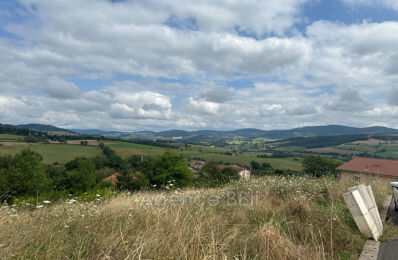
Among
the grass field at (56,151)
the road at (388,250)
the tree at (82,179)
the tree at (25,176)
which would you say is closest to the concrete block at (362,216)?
the road at (388,250)

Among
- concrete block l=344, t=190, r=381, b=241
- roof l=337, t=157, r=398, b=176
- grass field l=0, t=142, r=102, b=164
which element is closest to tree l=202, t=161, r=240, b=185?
concrete block l=344, t=190, r=381, b=241

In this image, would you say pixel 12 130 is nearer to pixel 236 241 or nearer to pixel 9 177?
pixel 9 177

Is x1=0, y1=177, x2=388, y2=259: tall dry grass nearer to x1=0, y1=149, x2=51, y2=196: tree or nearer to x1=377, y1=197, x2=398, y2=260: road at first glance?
x1=377, y1=197, x2=398, y2=260: road

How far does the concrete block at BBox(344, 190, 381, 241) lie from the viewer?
13.7 feet

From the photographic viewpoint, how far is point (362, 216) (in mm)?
4184

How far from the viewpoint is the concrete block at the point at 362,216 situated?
417 centimetres

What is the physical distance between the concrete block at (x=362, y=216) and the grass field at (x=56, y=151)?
286 feet

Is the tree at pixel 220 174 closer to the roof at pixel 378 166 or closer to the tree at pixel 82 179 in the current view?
the tree at pixel 82 179

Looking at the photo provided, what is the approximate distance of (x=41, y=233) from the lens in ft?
11.3

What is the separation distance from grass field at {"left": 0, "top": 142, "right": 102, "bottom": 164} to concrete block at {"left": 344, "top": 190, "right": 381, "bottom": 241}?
8708 centimetres

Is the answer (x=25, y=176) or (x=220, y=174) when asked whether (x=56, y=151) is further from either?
(x=220, y=174)

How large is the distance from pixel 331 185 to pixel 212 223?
611 cm

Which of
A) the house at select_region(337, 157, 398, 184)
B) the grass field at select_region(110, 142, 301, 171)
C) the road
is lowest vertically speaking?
the grass field at select_region(110, 142, 301, 171)

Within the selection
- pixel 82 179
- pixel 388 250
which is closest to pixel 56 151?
pixel 82 179
